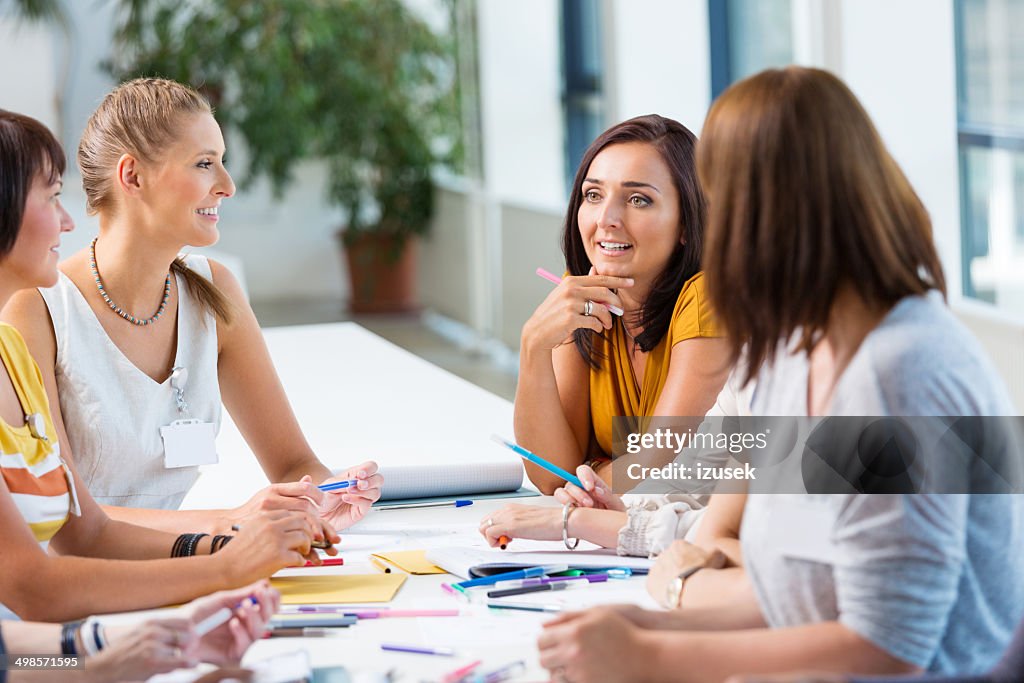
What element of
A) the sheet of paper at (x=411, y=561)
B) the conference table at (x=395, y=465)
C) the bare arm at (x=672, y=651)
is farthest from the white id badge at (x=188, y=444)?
the bare arm at (x=672, y=651)

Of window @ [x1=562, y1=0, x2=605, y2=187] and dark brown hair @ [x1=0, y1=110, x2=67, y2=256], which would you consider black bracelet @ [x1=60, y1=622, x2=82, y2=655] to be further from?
window @ [x1=562, y1=0, x2=605, y2=187]

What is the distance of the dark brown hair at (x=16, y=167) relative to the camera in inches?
62.9

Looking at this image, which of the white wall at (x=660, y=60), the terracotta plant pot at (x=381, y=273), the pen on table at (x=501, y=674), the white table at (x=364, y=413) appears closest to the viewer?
the pen on table at (x=501, y=674)

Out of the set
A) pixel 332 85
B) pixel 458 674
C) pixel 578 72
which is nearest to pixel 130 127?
pixel 458 674

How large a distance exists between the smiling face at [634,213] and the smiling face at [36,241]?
3.08 feet

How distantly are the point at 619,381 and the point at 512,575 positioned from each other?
77 centimetres

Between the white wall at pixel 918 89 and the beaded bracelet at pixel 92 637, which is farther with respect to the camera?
the white wall at pixel 918 89

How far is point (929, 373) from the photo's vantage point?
42.8 inches

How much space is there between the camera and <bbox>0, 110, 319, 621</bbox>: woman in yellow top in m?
1.46

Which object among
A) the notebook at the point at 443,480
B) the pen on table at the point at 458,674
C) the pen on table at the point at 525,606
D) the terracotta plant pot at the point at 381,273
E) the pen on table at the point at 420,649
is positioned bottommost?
the terracotta plant pot at the point at 381,273

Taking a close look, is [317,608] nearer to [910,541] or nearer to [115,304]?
[910,541]

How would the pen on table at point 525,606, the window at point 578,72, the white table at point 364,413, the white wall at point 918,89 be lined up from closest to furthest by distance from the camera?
1. the pen on table at point 525,606
2. the white table at point 364,413
3. the white wall at point 918,89
4. the window at point 578,72

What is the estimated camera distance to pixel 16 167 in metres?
1.60

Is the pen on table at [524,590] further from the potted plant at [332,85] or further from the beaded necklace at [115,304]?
the potted plant at [332,85]
